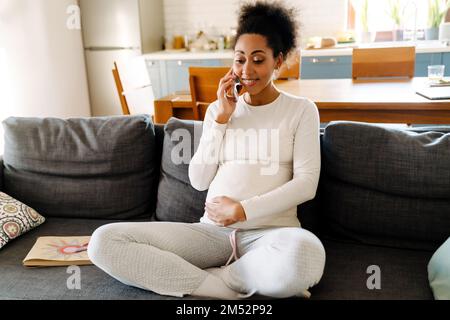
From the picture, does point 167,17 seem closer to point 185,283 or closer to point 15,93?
point 15,93

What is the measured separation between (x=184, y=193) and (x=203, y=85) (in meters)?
0.81

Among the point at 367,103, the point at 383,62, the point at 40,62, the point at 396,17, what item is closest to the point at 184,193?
the point at 367,103

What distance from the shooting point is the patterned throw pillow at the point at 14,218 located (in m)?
1.69

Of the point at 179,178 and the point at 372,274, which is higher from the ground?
the point at 179,178

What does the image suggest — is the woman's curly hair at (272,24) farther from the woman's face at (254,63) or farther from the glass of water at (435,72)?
the glass of water at (435,72)

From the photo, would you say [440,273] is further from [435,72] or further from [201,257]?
[435,72]

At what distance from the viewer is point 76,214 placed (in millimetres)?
1894

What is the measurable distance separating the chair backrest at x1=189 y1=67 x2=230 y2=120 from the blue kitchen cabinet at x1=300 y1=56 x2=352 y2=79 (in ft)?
6.10

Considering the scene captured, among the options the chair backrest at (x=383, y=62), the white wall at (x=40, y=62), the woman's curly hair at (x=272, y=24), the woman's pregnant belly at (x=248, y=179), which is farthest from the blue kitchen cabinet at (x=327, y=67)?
the woman's pregnant belly at (x=248, y=179)

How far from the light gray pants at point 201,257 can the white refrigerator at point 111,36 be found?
3.32 m

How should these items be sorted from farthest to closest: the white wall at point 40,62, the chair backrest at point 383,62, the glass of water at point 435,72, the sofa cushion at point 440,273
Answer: the white wall at point 40,62 < the chair backrest at point 383,62 < the glass of water at point 435,72 < the sofa cushion at point 440,273

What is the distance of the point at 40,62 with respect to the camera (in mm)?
4152

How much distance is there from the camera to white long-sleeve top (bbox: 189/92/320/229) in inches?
56.7

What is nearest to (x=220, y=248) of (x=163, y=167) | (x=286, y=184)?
(x=286, y=184)
